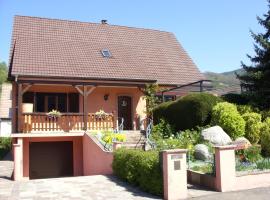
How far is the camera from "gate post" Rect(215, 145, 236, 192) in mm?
11219

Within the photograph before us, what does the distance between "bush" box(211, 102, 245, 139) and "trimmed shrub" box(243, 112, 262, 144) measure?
29 cm

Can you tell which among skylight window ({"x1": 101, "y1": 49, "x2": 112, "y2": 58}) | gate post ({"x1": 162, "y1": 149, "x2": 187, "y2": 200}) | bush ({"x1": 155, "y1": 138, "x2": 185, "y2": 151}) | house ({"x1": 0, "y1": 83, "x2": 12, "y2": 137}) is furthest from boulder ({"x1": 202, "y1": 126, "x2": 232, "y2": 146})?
house ({"x1": 0, "y1": 83, "x2": 12, "y2": 137})

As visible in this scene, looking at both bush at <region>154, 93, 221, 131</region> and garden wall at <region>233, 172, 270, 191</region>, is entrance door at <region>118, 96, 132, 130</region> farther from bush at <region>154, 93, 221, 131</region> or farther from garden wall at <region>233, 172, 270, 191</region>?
garden wall at <region>233, 172, 270, 191</region>

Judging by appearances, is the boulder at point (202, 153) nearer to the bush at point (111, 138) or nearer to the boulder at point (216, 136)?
the boulder at point (216, 136)

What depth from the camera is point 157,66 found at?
2655 centimetres

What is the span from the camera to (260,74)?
66.0ft

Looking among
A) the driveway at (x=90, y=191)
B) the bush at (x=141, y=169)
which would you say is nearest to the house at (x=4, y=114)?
the driveway at (x=90, y=191)

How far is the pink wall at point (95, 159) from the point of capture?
15.1m

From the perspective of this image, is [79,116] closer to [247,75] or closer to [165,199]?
[247,75]

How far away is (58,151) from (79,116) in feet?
10.1

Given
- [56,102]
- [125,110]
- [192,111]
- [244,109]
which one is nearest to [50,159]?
[56,102]

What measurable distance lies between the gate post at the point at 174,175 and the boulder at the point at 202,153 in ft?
12.2

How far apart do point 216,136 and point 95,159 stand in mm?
5341

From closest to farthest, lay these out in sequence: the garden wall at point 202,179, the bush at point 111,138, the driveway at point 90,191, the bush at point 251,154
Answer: the driveway at point 90,191, the garden wall at point 202,179, the bush at point 251,154, the bush at point 111,138
